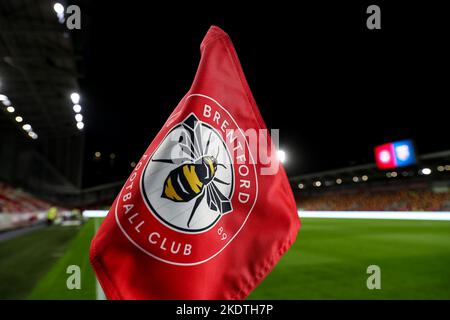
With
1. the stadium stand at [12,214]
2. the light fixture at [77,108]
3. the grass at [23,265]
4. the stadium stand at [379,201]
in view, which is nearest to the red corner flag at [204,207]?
the grass at [23,265]

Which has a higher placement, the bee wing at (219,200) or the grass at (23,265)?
the bee wing at (219,200)

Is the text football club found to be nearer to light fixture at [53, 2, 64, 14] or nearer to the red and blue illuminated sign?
light fixture at [53, 2, 64, 14]

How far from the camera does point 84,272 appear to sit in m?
6.26

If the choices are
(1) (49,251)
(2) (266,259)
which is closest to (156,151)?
(2) (266,259)

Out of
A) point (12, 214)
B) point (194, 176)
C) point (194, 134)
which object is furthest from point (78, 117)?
point (194, 176)

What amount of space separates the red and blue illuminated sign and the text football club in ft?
89.7

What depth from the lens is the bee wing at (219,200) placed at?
51.5 inches

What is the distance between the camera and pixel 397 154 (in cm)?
2619

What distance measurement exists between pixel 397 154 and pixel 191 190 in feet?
93.3

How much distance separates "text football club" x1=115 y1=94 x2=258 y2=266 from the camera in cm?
118

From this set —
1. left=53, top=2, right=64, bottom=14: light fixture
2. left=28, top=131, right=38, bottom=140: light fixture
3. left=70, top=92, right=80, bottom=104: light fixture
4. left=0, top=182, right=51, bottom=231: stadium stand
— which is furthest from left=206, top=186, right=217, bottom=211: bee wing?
left=28, top=131, right=38, bottom=140: light fixture

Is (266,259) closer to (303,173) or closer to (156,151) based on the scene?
(156,151)

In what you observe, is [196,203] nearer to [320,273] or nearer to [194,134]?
[194,134]

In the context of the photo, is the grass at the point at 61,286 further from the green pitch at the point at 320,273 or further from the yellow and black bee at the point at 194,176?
the yellow and black bee at the point at 194,176
